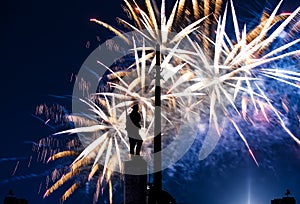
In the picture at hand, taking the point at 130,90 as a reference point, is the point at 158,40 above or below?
above

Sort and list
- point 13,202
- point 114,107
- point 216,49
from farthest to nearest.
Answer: point 114,107 → point 216,49 → point 13,202

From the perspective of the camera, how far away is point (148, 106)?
28.5 m

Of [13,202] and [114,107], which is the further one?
[114,107]

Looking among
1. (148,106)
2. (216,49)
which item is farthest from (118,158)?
(216,49)

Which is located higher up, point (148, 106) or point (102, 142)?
point (148, 106)

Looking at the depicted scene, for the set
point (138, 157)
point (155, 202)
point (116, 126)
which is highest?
point (116, 126)

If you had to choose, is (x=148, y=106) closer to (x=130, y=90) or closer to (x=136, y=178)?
(x=130, y=90)

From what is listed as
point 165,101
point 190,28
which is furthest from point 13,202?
point 190,28

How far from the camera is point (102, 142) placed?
94.8 feet

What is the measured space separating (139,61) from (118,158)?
223 inches

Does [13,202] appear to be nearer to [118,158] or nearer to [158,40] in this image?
[118,158]

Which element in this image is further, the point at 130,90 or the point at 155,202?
the point at 130,90

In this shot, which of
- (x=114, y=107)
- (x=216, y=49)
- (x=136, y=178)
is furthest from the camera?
(x=114, y=107)

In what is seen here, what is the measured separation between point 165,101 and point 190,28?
458 cm
